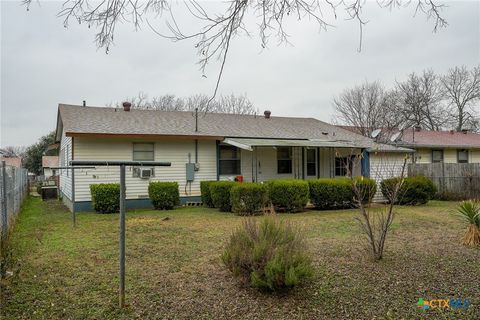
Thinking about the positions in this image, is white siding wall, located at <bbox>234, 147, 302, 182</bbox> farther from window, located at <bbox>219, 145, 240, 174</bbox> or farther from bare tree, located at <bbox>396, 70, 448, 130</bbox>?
bare tree, located at <bbox>396, 70, 448, 130</bbox>

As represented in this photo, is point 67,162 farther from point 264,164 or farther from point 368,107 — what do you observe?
point 368,107

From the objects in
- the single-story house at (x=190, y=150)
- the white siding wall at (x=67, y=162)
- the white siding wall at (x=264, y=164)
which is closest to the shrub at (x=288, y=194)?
the single-story house at (x=190, y=150)

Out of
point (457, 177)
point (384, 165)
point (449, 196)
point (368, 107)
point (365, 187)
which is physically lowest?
point (449, 196)

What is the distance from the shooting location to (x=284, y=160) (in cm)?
1662

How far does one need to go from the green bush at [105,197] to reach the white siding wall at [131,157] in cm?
94

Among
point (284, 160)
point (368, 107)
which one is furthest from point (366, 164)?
point (368, 107)

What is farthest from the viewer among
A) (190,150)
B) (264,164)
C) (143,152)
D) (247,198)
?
(264,164)

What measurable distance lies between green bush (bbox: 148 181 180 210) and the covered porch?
2.23 meters

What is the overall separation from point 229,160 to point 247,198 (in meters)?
4.24

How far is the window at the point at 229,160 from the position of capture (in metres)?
15.5

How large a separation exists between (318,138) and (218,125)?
15.8 ft

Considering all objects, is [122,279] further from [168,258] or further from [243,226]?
[168,258]

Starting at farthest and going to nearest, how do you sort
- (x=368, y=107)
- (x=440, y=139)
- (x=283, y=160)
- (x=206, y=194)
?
(x=368, y=107) < (x=440, y=139) < (x=283, y=160) < (x=206, y=194)

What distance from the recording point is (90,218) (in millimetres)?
11156
